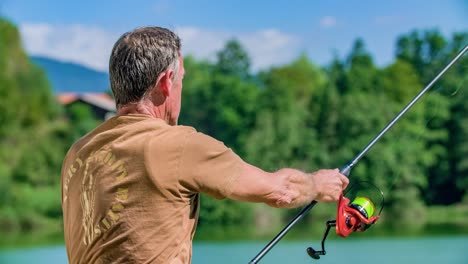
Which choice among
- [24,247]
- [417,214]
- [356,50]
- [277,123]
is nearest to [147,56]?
[24,247]

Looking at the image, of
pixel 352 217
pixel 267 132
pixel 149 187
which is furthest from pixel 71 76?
pixel 149 187

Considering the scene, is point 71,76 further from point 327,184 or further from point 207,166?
point 207,166

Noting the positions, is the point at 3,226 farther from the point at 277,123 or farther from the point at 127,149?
the point at 127,149

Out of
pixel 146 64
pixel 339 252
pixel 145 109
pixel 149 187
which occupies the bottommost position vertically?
pixel 339 252

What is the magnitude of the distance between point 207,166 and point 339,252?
18.5 metres

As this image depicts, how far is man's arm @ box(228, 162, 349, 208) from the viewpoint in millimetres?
2035

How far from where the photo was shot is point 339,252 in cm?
2009

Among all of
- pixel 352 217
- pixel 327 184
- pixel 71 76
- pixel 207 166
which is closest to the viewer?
pixel 207 166

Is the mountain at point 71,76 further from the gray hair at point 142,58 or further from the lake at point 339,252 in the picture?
the gray hair at point 142,58

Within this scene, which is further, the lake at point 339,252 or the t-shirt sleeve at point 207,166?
the lake at point 339,252

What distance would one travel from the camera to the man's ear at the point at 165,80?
2082 millimetres

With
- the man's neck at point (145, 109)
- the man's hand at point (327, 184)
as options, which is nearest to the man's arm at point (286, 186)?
the man's hand at point (327, 184)

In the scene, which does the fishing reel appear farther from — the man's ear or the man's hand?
the man's ear

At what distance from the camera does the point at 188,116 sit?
34.2 meters
